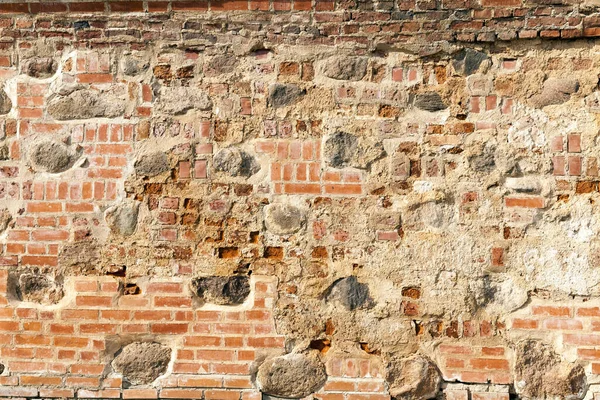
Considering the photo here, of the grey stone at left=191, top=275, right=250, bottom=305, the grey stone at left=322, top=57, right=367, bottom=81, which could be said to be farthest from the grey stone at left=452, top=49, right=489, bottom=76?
the grey stone at left=191, top=275, right=250, bottom=305

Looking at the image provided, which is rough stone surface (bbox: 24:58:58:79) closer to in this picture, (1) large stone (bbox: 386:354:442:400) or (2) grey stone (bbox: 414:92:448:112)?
(2) grey stone (bbox: 414:92:448:112)

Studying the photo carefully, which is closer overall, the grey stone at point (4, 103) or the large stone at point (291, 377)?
the large stone at point (291, 377)

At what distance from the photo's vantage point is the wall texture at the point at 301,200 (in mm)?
3049

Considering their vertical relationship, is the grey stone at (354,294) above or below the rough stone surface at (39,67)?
below

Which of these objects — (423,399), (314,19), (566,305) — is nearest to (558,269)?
(566,305)

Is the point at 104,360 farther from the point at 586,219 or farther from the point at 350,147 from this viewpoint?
the point at 586,219

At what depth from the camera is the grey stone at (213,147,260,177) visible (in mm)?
3135

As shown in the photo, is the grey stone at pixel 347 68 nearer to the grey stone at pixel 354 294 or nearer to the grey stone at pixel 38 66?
the grey stone at pixel 354 294

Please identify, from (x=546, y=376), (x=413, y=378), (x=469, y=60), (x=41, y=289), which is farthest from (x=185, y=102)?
(x=546, y=376)

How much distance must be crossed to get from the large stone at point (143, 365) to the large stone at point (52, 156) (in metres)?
0.97

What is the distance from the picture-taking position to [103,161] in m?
3.16

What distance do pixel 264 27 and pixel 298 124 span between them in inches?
19.9

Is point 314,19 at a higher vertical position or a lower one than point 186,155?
higher

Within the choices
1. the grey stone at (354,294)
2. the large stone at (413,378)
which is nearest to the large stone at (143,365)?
the grey stone at (354,294)
